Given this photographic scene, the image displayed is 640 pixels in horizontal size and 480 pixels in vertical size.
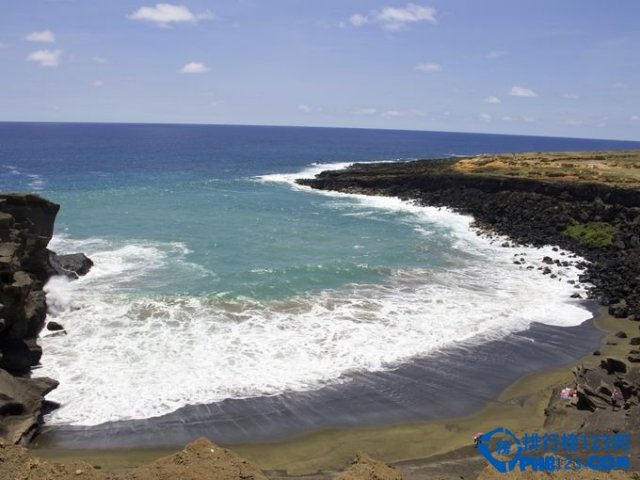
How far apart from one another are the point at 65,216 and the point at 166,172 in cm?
4392

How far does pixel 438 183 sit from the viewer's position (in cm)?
7050

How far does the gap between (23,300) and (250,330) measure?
971 centimetres

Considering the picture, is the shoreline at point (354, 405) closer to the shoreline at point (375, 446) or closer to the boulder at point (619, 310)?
the shoreline at point (375, 446)

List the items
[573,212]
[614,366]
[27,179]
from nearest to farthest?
1. [614,366]
2. [573,212]
3. [27,179]

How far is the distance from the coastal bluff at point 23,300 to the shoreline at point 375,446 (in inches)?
58.7

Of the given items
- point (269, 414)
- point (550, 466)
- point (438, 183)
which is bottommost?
point (269, 414)

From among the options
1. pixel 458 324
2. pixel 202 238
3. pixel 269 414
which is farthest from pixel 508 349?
pixel 202 238

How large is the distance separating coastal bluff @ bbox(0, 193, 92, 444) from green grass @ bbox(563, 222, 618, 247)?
3858 cm

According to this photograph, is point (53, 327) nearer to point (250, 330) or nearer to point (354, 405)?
point (250, 330)

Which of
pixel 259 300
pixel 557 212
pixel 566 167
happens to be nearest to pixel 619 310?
pixel 259 300

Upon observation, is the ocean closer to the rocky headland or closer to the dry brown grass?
the rocky headland

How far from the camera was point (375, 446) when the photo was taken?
16.9 metres

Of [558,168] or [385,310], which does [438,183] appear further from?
[385,310]

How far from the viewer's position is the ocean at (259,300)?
826 inches
